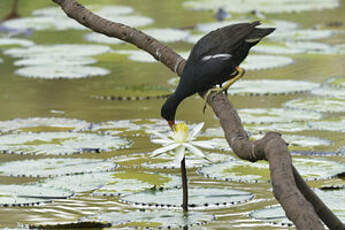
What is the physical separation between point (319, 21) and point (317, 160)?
5526mm

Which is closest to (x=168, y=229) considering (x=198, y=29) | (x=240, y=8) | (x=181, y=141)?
(x=181, y=141)

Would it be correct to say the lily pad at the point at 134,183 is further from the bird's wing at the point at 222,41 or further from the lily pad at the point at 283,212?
the bird's wing at the point at 222,41

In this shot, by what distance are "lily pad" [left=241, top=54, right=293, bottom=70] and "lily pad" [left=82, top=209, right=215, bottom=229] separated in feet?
11.7

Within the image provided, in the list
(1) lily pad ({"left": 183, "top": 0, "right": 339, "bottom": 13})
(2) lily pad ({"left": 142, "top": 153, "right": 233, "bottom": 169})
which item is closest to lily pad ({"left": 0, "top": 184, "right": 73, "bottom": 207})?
(2) lily pad ({"left": 142, "top": 153, "right": 233, "bottom": 169})

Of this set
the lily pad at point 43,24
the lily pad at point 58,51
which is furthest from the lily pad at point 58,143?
the lily pad at point 43,24

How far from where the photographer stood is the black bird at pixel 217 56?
3006 mm

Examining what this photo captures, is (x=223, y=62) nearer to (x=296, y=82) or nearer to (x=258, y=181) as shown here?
(x=258, y=181)

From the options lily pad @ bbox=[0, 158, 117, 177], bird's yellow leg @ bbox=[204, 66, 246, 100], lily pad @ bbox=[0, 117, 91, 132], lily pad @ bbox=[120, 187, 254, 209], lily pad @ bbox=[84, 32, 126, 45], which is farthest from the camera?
lily pad @ bbox=[84, 32, 126, 45]

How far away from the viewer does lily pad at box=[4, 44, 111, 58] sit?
7573 mm

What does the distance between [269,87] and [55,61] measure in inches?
81.3

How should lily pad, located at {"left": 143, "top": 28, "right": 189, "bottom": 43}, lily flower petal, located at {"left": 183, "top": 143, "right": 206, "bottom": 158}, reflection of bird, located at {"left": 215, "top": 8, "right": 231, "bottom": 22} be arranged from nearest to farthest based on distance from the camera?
lily flower petal, located at {"left": 183, "top": 143, "right": 206, "bottom": 158} → lily pad, located at {"left": 143, "top": 28, "right": 189, "bottom": 43} → reflection of bird, located at {"left": 215, "top": 8, "right": 231, "bottom": 22}

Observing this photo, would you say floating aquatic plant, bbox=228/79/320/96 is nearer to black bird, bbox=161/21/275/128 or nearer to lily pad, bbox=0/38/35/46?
black bird, bbox=161/21/275/128

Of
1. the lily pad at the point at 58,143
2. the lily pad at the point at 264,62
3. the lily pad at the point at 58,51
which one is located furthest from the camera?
the lily pad at the point at 58,51

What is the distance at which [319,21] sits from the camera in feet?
30.6
